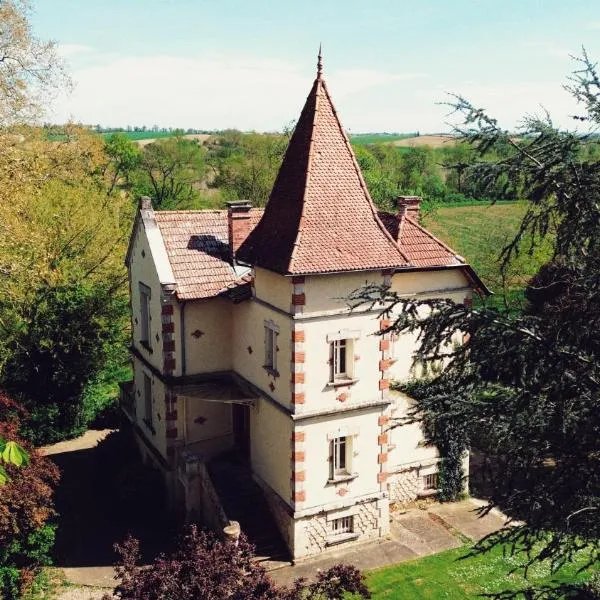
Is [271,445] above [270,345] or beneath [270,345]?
beneath

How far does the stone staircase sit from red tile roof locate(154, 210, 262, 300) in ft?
18.7

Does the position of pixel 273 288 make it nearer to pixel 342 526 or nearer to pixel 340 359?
pixel 340 359

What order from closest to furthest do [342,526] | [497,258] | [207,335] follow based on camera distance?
[342,526] → [207,335] → [497,258]

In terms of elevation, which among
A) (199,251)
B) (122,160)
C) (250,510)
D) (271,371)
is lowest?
(250,510)

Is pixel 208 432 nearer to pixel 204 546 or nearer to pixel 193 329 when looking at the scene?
pixel 193 329

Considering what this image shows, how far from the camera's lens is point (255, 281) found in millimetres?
19891

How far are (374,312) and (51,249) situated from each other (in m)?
17.9

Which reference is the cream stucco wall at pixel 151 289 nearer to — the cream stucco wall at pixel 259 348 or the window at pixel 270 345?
the cream stucco wall at pixel 259 348

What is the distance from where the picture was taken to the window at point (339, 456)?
62.1ft

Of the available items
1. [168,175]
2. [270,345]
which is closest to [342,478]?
[270,345]

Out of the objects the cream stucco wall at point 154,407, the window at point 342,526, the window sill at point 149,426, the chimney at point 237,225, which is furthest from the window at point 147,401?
the window at point 342,526

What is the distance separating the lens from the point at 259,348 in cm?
1991

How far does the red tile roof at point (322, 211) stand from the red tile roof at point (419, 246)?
142 inches

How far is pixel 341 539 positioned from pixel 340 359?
5.26m
